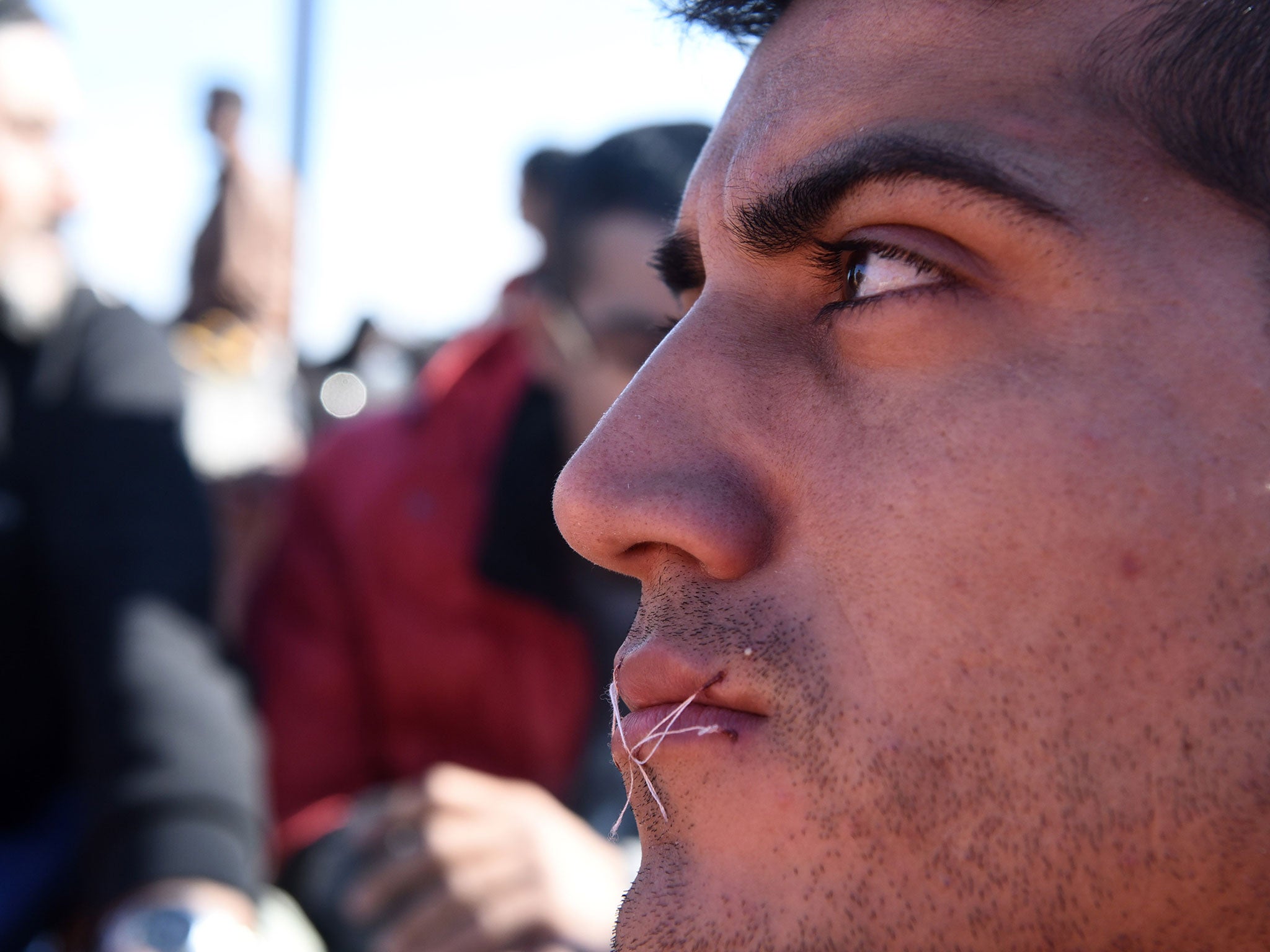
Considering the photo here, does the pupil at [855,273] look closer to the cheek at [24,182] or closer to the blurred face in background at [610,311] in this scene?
the blurred face in background at [610,311]

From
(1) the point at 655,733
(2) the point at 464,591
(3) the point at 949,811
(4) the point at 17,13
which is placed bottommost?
(2) the point at 464,591

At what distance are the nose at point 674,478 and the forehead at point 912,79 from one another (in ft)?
0.86

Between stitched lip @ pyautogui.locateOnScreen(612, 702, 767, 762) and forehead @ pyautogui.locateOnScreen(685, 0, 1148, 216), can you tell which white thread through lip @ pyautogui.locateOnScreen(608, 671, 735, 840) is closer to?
stitched lip @ pyautogui.locateOnScreen(612, 702, 767, 762)

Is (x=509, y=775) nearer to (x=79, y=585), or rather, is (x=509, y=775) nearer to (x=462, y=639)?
(x=462, y=639)

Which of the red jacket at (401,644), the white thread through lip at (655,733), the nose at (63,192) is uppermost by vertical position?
the white thread through lip at (655,733)

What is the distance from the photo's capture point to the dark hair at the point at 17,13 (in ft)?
10.2

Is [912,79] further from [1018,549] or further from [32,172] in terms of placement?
[32,172]

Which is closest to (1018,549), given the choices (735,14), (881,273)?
(881,273)

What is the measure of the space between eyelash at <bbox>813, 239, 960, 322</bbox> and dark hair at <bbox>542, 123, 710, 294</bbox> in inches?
96.3

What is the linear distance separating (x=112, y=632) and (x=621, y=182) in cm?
242

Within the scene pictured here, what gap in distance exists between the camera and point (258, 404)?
5137 millimetres

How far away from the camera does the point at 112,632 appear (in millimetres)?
2598

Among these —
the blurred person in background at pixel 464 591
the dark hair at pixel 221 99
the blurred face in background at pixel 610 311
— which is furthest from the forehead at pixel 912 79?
the dark hair at pixel 221 99

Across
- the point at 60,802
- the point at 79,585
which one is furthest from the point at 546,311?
the point at 60,802
